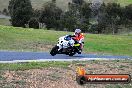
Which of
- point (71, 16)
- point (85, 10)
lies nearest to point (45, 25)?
point (71, 16)

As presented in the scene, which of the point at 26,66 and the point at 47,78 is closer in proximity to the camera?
the point at 47,78

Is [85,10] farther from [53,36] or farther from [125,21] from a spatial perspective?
[53,36]

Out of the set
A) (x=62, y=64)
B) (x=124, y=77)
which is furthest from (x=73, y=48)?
(x=124, y=77)

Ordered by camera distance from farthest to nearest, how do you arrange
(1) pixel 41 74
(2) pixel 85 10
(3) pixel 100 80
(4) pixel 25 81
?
(2) pixel 85 10 → (1) pixel 41 74 → (4) pixel 25 81 → (3) pixel 100 80

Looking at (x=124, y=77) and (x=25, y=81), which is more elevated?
(x=124, y=77)

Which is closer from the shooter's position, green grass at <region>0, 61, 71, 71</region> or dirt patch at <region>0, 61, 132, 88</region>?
dirt patch at <region>0, 61, 132, 88</region>

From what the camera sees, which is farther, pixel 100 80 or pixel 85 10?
pixel 85 10

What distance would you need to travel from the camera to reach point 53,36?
4712 centimetres

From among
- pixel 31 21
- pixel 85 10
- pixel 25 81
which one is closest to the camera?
pixel 25 81

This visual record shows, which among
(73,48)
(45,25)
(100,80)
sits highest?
(100,80)

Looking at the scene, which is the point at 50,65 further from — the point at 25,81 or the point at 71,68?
the point at 25,81

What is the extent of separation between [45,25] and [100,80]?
8295cm

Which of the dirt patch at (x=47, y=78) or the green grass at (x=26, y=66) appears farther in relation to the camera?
the green grass at (x=26, y=66)

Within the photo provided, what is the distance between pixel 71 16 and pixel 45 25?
6.29m
